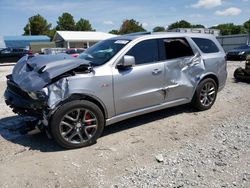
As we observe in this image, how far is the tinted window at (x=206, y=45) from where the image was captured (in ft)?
19.8

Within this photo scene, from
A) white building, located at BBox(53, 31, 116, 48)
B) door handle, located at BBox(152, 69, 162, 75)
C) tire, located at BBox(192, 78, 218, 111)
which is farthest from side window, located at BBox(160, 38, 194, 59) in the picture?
white building, located at BBox(53, 31, 116, 48)

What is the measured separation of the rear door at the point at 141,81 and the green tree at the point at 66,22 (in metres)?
73.1

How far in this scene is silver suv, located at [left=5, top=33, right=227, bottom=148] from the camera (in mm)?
4156

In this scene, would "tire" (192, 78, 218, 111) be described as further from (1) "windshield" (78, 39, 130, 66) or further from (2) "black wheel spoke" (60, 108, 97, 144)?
(2) "black wheel spoke" (60, 108, 97, 144)

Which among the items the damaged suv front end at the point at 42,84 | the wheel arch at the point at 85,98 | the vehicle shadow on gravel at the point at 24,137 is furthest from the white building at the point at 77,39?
the wheel arch at the point at 85,98

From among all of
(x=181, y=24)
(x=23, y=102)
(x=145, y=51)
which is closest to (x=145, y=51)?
(x=145, y=51)

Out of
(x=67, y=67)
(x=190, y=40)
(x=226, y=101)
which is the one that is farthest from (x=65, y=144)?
→ (x=226, y=101)

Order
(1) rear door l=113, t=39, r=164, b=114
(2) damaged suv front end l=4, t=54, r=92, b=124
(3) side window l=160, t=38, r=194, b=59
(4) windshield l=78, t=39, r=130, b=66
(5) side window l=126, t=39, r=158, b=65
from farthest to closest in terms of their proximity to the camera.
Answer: (3) side window l=160, t=38, r=194, b=59 < (5) side window l=126, t=39, r=158, b=65 < (4) windshield l=78, t=39, r=130, b=66 < (1) rear door l=113, t=39, r=164, b=114 < (2) damaged suv front end l=4, t=54, r=92, b=124

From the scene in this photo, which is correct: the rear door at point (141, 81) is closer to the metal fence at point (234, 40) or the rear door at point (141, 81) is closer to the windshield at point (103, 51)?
the windshield at point (103, 51)

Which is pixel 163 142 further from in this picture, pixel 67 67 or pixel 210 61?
pixel 210 61

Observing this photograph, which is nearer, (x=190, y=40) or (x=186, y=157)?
(x=186, y=157)

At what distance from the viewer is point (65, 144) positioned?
14.0 ft

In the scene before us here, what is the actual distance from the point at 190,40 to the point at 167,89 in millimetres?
1327

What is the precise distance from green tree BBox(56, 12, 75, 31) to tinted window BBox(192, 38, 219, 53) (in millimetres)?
72178
